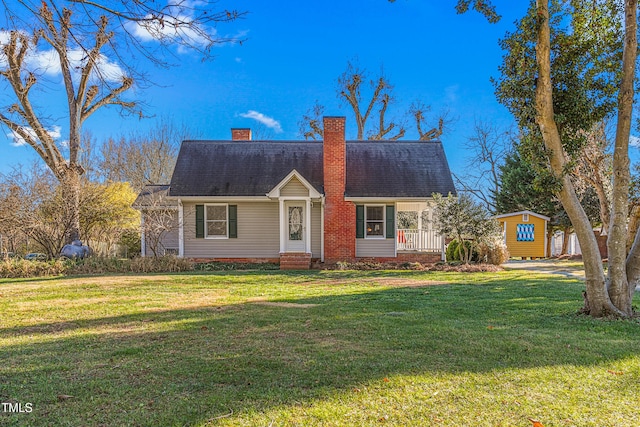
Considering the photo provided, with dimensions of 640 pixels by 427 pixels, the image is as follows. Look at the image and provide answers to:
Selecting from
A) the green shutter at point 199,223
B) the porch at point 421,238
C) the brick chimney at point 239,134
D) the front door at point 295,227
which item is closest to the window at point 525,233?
the porch at point 421,238

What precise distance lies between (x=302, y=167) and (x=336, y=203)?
2819mm

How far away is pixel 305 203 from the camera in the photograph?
16547mm

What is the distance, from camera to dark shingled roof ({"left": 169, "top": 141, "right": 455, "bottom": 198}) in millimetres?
16969

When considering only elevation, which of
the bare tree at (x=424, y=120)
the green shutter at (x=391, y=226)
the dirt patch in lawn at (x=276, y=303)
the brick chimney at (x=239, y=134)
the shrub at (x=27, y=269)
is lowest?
the dirt patch in lawn at (x=276, y=303)

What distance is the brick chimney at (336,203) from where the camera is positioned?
16.2 meters

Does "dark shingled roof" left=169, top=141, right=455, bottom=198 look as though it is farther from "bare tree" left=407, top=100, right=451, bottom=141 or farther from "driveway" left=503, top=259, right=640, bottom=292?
"bare tree" left=407, top=100, right=451, bottom=141

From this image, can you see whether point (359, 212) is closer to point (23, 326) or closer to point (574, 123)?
point (574, 123)

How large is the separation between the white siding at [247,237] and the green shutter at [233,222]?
130 mm

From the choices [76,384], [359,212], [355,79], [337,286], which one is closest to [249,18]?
[76,384]

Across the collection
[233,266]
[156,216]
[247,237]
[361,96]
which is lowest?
[233,266]

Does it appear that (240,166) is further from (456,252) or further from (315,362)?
(315,362)

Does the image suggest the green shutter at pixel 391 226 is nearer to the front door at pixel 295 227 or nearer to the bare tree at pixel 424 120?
the front door at pixel 295 227

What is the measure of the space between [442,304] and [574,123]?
12.0 ft

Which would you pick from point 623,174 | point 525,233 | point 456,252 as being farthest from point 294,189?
point 525,233
